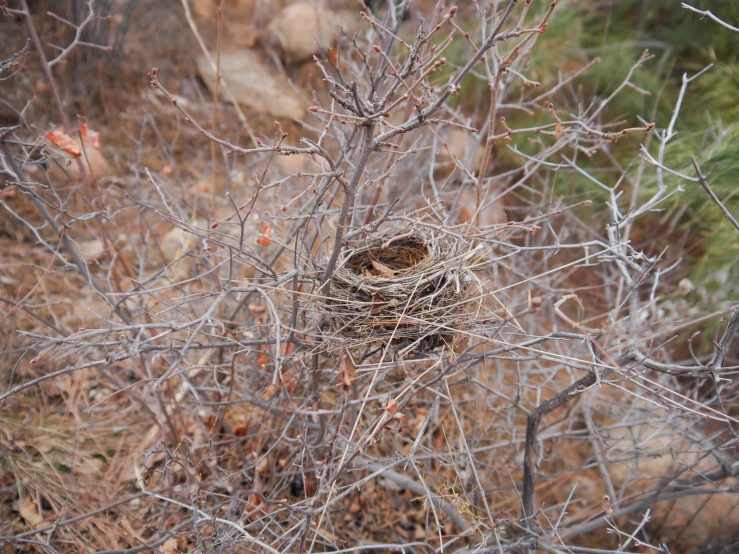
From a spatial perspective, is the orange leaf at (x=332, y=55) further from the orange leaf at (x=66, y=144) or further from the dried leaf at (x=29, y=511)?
the dried leaf at (x=29, y=511)

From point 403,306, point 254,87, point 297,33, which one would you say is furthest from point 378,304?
point 297,33

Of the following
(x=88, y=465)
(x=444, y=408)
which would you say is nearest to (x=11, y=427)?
(x=88, y=465)

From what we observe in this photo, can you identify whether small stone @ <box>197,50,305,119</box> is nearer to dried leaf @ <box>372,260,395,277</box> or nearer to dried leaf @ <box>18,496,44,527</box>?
dried leaf @ <box>372,260,395,277</box>

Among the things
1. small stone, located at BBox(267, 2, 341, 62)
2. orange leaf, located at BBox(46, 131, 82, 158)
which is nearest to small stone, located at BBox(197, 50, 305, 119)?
small stone, located at BBox(267, 2, 341, 62)

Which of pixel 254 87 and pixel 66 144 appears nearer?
pixel 66 144

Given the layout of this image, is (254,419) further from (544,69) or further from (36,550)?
(544,69)

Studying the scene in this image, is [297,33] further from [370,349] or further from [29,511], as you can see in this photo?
[29,511]
